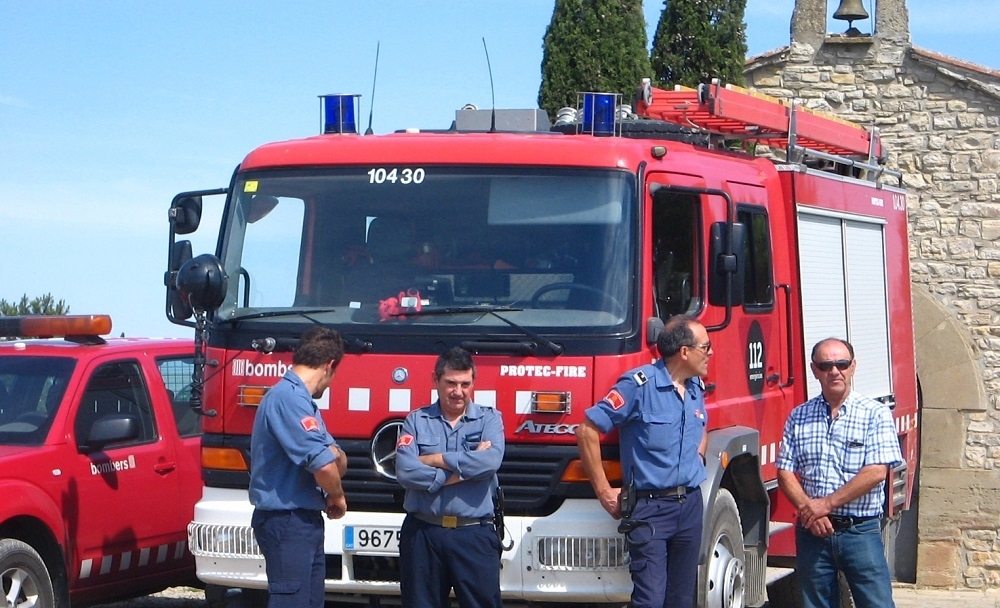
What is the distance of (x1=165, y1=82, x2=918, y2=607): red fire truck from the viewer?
6.35 meters

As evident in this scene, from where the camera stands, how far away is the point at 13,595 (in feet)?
22.9

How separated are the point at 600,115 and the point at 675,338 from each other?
145 centimetres

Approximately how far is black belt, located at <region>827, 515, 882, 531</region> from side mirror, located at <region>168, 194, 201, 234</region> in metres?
3.40

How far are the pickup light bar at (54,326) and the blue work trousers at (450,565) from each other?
8.92 ft

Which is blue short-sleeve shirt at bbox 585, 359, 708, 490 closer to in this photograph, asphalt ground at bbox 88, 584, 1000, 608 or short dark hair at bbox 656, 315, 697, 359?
short dark hair at bbox 656, 315, 697, 359

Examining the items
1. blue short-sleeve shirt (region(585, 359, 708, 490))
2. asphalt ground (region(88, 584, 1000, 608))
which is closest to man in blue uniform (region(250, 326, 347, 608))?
blue short-sleeve shirt (region(585, 359, 708, 490))

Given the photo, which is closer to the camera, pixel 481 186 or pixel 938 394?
pixel 481 186

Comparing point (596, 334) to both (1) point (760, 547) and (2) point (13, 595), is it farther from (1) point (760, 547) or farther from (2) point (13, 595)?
(2) point (13, 595)

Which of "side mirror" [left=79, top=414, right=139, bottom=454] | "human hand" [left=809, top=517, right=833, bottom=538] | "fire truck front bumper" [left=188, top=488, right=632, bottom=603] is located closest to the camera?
"fire truck front bumper" [left=188, top=488, right=632, bottom=603]

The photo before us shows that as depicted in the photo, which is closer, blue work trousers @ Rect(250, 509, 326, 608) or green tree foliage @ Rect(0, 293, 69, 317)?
blue work trousers @ Rect(250, 509, 326, 608)

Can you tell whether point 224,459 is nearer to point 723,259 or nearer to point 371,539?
point 371,539

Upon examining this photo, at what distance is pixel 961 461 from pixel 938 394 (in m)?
0.78

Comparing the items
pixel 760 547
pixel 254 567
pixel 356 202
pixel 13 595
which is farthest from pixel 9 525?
pixel 760 547

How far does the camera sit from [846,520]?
6414 millimetres
